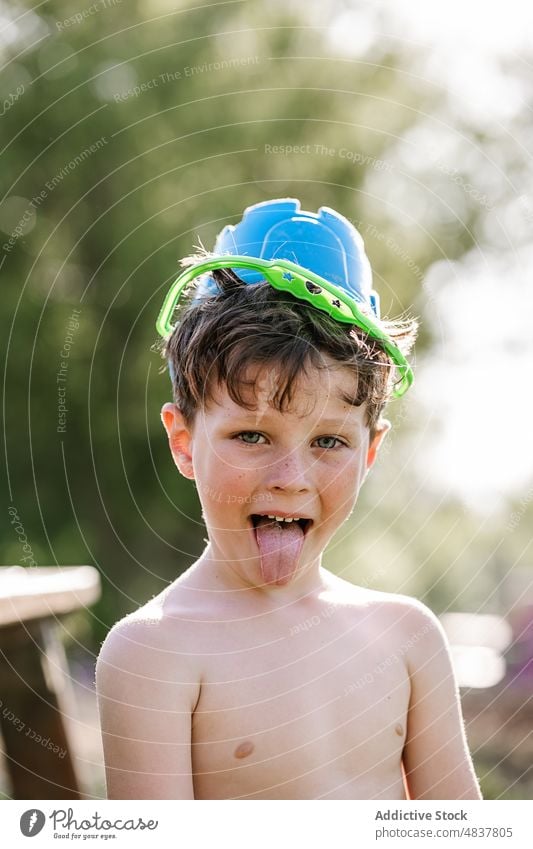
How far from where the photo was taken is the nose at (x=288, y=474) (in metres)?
1.19

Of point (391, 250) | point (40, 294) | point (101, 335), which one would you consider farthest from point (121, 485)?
point (391, 250)

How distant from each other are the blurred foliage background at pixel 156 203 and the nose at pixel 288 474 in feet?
8.97

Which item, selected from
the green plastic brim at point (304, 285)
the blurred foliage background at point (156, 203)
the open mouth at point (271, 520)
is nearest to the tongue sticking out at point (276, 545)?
the open mouth at point (271, 520)

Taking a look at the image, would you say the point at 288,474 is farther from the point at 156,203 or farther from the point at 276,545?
the point at 156,203

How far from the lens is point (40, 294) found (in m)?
4.23

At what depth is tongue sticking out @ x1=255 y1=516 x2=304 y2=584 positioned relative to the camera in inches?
47.8

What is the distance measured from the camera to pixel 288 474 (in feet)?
3.90

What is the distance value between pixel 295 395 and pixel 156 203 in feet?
10.9

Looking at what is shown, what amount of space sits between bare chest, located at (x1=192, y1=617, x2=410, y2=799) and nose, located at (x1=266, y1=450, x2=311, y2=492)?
196 millimetres

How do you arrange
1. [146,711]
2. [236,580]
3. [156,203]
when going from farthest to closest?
[156,203], [236,580], [146,711]

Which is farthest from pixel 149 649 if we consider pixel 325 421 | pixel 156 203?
pixel 156 203

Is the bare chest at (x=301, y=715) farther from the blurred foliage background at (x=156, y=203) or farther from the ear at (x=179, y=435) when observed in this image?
the blurred foliage background at (x=156, y=203)

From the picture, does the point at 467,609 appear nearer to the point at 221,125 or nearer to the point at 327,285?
the point at 221,125

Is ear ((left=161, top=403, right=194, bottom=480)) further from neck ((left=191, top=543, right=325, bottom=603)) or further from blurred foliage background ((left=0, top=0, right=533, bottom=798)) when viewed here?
blurred foliage background ((left=0, top=0, right=533, bottom=798))
